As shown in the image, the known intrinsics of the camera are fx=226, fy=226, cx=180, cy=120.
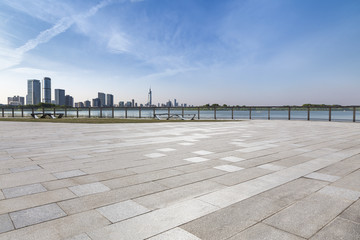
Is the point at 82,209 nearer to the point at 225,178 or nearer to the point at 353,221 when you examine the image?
the point at 225,178

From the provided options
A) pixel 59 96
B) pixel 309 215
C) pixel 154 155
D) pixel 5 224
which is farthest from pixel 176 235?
pixel 59 96

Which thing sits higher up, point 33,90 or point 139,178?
point 33,90

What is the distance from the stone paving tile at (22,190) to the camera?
2.71 metres

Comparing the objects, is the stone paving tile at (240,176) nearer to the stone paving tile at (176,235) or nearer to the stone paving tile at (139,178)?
the stone paving tile at (139,178)

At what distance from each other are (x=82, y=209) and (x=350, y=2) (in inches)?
732

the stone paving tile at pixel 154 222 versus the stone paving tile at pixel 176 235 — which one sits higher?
the stone paving tile at pixel 176 235

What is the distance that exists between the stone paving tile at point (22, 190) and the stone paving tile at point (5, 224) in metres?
0.61

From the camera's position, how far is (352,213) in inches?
87.5

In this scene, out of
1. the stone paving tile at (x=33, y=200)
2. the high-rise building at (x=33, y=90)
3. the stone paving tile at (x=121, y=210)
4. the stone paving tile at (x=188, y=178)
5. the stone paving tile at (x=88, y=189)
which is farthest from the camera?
the high-rise building at (x=33, y=90)

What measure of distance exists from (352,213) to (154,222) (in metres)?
1.93

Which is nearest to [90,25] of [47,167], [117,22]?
[117,22]

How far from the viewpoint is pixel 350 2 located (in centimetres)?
1418

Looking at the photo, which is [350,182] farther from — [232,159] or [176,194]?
[176,194]

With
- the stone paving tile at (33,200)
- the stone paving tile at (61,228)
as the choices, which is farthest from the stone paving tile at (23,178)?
the stone paving tile at (61,228)
